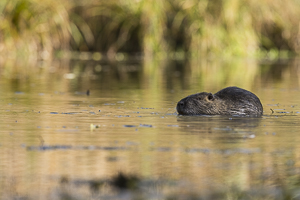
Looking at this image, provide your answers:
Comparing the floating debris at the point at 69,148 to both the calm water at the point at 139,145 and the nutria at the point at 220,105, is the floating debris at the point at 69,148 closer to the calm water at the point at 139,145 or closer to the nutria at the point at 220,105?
the calm water at the point at 139,145

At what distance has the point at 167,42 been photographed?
30.9m

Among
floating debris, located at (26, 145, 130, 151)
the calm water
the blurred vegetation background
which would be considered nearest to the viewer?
the calm water

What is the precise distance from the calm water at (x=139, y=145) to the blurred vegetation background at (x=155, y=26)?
15.6 metres

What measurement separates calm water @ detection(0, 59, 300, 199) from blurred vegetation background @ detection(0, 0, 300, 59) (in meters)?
15.6

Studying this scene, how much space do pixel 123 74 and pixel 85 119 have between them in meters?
10.4

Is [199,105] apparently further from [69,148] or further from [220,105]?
[69,148]

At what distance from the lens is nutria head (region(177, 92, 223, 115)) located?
9195mm

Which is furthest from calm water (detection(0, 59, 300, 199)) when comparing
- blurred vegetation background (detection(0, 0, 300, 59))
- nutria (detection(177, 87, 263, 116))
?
blurred vegetation background (detection(0, 0, 300, 59))

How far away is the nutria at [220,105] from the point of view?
9.19 metres

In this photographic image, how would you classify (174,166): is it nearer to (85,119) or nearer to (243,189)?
(243,189)

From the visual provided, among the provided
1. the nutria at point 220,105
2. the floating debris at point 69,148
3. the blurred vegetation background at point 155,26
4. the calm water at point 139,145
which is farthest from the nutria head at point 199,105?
the blurred vegetation background at point 155,26

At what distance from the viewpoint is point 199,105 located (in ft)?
30.6

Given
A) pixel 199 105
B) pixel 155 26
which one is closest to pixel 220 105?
pixel 199 105

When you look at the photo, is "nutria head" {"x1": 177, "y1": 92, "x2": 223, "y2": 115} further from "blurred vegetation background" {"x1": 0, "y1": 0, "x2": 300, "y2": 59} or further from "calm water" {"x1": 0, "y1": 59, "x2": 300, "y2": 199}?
"blurred vegetation background" {"x1": 0, "y1": 0, "x2": 300, "y2": 59}
